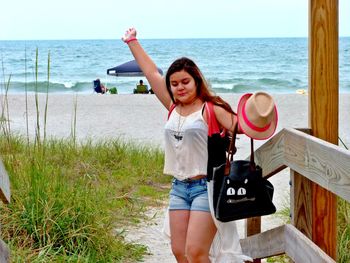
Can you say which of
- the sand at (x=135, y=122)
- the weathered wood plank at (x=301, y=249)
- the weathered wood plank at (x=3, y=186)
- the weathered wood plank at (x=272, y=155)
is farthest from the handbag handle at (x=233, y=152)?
the sand at (x=135, y=122)

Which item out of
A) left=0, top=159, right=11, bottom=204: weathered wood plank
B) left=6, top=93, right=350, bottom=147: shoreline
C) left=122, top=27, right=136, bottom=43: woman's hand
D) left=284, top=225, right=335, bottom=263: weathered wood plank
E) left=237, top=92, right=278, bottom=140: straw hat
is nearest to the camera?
left=0, top=159, right=11, bottom=204: weathered wood plank

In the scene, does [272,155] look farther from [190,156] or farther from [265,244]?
[265,244]

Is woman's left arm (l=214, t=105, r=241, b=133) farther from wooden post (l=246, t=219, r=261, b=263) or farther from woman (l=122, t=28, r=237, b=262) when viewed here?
wooden post (l=246, t=219, r=261, b=263)

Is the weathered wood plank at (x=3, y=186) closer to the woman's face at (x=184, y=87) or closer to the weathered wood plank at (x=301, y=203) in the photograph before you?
the woman's face at (x=184, y=87)

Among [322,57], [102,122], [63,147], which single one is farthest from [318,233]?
[102,122]

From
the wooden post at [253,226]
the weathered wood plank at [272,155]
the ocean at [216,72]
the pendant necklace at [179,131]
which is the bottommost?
the ocean at [216,72]

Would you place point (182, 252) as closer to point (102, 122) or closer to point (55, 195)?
point (55, 195)

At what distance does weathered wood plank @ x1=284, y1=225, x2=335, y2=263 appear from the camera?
328cm

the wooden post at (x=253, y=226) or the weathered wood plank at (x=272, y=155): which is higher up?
the weathered wood plank at (x=272, y=155)

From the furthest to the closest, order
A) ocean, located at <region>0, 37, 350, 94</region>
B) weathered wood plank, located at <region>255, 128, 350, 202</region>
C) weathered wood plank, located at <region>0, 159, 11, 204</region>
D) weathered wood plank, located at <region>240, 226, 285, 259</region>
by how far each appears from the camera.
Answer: ocean, located at <region>0, 37, 350, 94</region> < weathered wood plank, located at <region>240, 226, 285, 259</region> < weathered wood plank, located at <region>255, 128, 350, 202</region> < weathered wood plank, located at <region>0, 159, 11, 204</region>

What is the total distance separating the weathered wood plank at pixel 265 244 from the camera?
396cm

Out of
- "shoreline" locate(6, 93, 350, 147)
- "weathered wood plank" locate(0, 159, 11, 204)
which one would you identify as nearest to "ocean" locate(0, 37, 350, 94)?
"shoreline" locate(6, 93, 350, 147)

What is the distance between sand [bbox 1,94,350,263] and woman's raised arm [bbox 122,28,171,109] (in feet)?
6.40

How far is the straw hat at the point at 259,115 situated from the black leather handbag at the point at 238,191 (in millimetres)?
103
